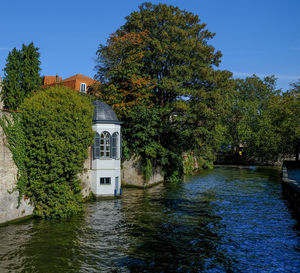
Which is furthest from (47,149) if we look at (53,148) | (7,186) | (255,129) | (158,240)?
(255,129)

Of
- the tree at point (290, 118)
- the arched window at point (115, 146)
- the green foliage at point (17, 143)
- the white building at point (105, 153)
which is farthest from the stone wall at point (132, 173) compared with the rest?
the tree at point (290, 118)

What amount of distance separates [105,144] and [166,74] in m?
13.8

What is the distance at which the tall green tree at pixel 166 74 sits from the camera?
3312 centimetres

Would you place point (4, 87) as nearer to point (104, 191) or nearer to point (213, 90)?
point (104, 191)

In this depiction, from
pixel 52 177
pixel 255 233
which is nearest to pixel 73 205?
pixel 52 177

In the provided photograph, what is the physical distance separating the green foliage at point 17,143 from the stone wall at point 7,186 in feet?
0.77

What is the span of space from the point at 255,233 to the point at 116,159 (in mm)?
13106

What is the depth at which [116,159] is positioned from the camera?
26891mm

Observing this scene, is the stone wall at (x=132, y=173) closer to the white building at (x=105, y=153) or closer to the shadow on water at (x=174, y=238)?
the white building at (x=105, y=153)

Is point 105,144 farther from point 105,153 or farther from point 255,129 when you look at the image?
point 255,129

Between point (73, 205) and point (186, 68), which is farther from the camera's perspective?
point (186, 68)

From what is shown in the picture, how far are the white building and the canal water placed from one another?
64.8 inches

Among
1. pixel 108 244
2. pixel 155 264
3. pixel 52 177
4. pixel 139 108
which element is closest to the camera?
pixel 155 264

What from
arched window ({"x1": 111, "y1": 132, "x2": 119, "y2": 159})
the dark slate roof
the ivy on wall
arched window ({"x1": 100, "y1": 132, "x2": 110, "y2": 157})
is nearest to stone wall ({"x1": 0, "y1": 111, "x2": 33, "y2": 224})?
the ivy on wall
